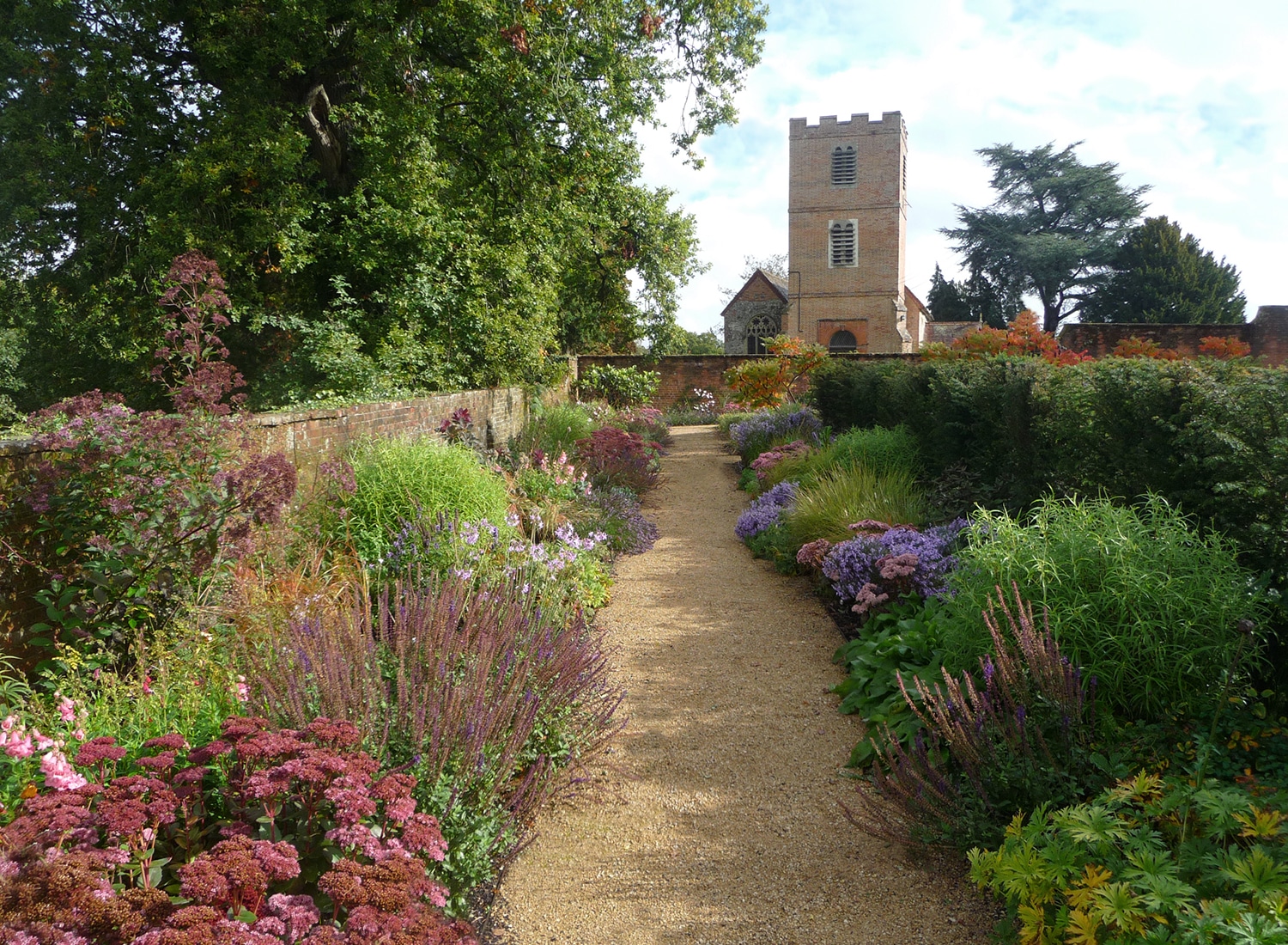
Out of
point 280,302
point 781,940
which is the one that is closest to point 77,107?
point 280,302

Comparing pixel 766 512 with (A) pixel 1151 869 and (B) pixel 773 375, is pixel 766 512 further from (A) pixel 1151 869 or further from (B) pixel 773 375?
(B) pixel 773 375

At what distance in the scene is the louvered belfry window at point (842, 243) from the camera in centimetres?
3875

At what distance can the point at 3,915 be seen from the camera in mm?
1695

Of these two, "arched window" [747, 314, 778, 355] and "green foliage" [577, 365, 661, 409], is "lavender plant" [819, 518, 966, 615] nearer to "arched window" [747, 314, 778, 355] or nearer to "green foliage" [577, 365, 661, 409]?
"green foliage" [577, 365, 661, 409]

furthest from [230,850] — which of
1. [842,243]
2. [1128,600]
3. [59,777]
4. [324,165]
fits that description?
[842,243]

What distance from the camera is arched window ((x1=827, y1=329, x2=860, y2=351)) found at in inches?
1526

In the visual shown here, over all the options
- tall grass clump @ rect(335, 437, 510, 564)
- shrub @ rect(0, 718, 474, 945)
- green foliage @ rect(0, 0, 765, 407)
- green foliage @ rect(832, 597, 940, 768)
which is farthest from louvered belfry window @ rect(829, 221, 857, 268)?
shrub @ rect(0, 718, 474, 945)

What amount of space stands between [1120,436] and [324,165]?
Result: 1050cm

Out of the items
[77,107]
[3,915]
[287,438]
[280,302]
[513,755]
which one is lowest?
[513,755]

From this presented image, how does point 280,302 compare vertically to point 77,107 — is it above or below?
below

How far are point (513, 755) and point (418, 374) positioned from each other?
8627mm

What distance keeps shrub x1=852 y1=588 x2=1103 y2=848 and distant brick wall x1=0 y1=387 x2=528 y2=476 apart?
12.8 feet

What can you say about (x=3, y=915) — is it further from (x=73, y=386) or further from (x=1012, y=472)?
(x=73, y=386)

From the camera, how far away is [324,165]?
448 inches
